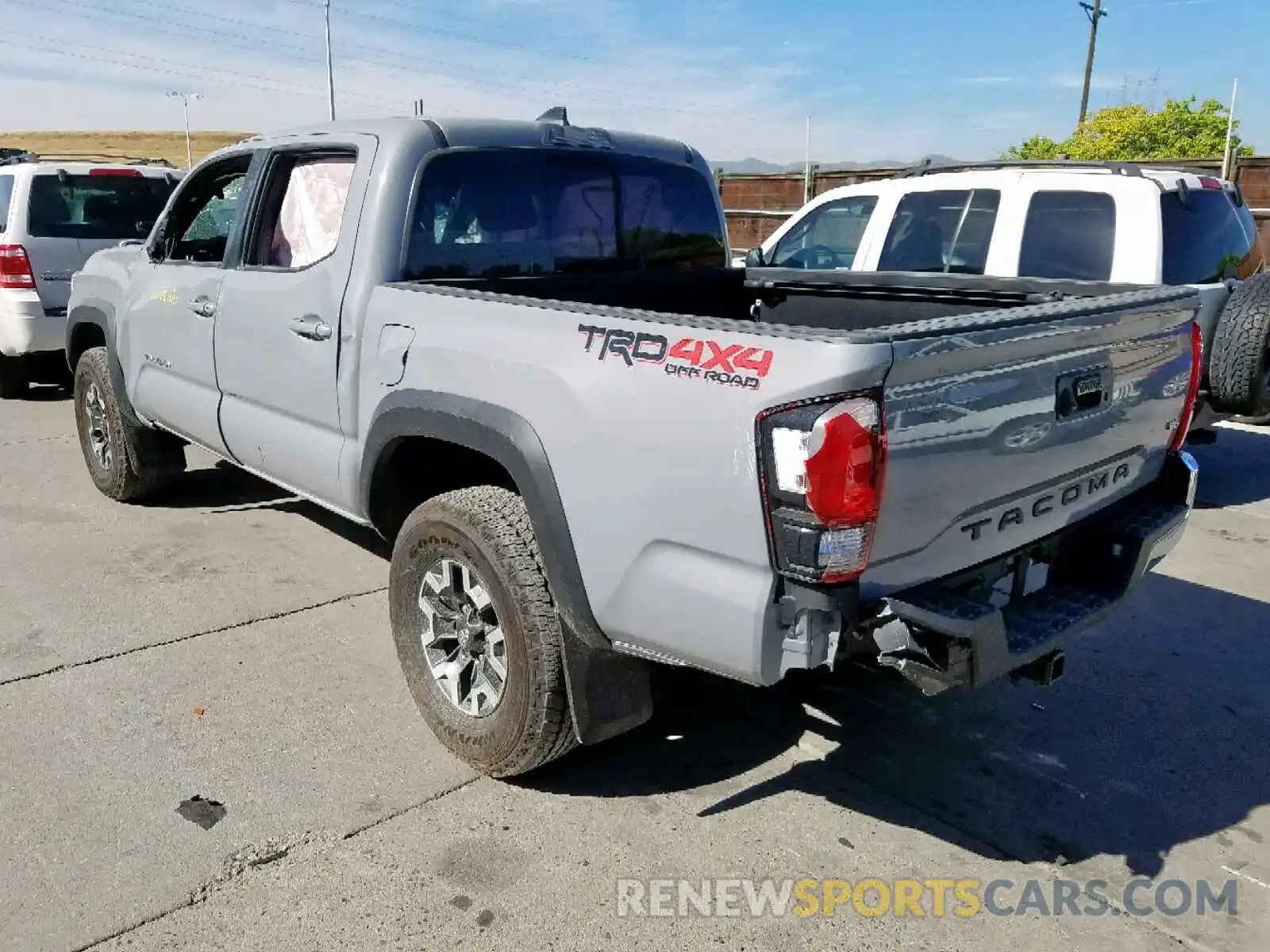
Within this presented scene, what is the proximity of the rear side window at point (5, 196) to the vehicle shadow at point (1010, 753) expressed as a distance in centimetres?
745

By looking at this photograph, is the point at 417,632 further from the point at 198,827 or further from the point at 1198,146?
the point at 1198,146

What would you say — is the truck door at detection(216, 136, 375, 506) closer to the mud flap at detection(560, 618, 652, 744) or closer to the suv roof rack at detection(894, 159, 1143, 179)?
the mud flap at detection(560, 618, 652, 744)

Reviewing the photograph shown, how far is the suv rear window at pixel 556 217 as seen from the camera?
3.64m

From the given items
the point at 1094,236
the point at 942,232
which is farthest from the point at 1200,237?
the point at 942,232

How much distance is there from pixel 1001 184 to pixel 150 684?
6000mm

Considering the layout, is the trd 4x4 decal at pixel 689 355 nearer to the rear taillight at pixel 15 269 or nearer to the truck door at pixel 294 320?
the truck door at pixel 294 320

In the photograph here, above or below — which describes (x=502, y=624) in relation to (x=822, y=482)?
below

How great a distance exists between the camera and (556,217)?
3.99 metres

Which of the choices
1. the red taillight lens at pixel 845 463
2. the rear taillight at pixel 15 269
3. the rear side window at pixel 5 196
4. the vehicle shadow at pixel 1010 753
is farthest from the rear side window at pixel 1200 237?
the rear side window at pixel 5 196

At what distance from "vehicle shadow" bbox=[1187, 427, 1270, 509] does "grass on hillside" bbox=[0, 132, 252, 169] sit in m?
72.7

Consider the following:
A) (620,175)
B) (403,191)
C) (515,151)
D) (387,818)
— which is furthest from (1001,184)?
(387,818)

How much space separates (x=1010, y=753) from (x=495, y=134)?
2805mm

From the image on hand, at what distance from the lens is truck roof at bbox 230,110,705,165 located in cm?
362

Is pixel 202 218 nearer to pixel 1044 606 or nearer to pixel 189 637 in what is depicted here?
pixel 189 637
